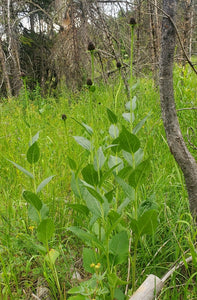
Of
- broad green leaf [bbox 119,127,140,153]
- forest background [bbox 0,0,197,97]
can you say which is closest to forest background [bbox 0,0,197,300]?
broad green leaf [bbox 119,127,140,153]

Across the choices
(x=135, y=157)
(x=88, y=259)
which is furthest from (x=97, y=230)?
(x=135, y=157)

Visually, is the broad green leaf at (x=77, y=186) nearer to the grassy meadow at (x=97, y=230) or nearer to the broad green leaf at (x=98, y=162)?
the grassy meadow at (x=97, y=230)

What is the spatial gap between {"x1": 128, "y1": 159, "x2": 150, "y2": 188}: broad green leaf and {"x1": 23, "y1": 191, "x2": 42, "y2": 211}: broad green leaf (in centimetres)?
35

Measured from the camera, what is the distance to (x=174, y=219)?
4.42 ft

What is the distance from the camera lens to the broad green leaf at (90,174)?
2.99 feet

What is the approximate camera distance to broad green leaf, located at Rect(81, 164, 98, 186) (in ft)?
2.99

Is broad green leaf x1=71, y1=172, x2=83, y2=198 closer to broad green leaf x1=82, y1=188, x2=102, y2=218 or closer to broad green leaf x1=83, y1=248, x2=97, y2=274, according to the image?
broad green leaf x1=82, y1=188, x2=102, y2=218

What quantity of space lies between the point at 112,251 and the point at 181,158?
54 cm

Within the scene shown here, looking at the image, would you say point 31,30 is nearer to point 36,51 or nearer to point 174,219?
point 36,51

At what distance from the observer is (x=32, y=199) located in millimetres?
1010

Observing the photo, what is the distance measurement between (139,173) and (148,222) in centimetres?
20

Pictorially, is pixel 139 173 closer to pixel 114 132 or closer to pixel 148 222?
pixel 148 222

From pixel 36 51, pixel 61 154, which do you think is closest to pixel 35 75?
pixel 36 51

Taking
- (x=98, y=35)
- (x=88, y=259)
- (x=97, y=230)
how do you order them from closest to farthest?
(x=88, y=259) → (x=97, y=230) → (x=98, y=35)
